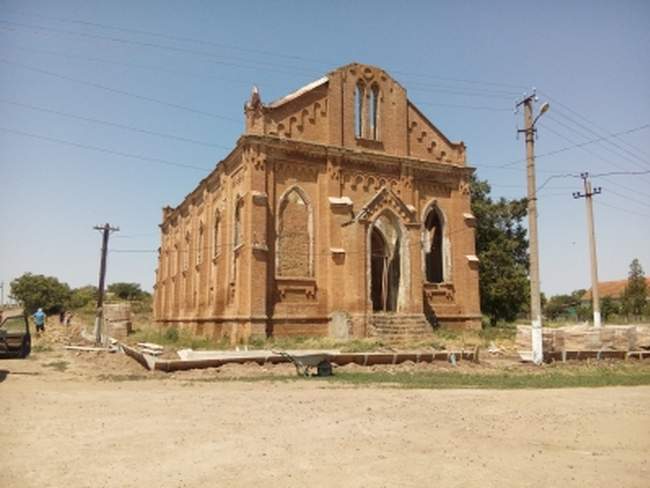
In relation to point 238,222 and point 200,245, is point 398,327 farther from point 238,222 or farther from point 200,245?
point 200,245

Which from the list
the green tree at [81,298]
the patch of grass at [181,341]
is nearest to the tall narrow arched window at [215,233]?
the patch of grass at [181,341]

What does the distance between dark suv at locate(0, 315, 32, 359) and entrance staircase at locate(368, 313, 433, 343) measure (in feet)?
46.0

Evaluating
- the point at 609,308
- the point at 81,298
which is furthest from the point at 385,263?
the point at 81,298

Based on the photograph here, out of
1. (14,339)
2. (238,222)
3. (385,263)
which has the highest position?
(238,222)

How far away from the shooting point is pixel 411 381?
43.5 feet

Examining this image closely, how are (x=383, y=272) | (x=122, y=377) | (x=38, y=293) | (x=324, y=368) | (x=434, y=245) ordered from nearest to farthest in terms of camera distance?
(x=122, y=377) → (x=324, y=368) → (x=383, y=272) → (x=434, y=245) → (x=38, y=293)

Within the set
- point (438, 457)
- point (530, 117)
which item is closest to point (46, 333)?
point (530, 117)

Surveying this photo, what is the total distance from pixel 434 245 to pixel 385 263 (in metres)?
4.22

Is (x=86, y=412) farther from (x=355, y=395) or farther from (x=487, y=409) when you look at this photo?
(x=487, y=409)

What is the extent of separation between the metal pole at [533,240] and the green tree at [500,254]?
16398mm

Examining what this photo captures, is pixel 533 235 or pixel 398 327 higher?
pixel 533 235

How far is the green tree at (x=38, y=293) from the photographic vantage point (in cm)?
7250

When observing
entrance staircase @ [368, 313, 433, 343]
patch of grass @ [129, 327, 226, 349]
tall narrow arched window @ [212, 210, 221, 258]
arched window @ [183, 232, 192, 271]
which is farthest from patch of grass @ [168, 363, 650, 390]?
arched window @ [183, 232, 192, 271]

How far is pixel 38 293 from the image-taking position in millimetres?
72875
